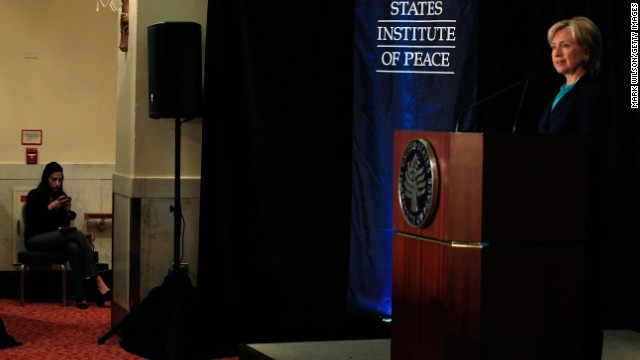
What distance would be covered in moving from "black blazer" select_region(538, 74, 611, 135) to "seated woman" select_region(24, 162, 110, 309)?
486 centimetres

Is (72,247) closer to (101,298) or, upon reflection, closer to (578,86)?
(101,298)

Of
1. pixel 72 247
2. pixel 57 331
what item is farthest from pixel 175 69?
pixel 72 247

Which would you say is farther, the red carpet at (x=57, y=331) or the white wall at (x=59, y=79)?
the white wall at (x=59, y=79)

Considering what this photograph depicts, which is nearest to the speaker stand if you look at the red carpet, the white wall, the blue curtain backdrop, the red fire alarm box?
the red carpet

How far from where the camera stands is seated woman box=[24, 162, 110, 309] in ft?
24.2

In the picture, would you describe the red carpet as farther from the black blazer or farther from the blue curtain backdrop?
the black blazer

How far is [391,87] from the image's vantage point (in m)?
5.53

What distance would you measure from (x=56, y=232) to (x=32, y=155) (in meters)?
0.97

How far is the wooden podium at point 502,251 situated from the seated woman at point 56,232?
4802 millimetres

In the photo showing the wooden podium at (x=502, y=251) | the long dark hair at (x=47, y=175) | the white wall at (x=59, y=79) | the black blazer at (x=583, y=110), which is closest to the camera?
the wooden podium at (x=502, y=251)

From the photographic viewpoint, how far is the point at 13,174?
7996mm

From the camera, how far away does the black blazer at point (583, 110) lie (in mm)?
3285

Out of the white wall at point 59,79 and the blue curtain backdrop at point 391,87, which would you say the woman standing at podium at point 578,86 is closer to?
the blue curtain backdrop at point 391,87

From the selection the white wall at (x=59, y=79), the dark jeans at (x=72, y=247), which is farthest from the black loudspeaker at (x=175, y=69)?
the white wall at (x=59, y=79)
